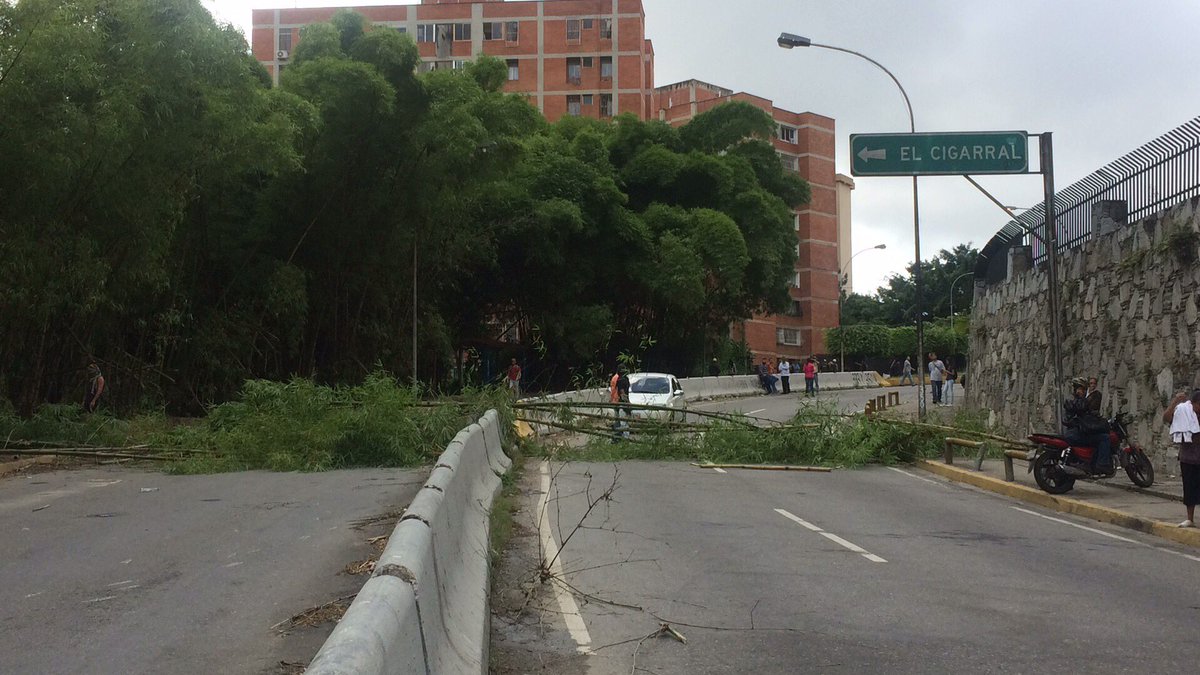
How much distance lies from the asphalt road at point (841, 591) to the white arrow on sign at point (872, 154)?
711 centimetres

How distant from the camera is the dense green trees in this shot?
59.9 ft

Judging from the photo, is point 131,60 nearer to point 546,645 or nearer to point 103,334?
point 103,334

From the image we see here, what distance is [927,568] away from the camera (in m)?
9.82

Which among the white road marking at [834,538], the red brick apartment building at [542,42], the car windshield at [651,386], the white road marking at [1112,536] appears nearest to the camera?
the white road marking at [834,538]

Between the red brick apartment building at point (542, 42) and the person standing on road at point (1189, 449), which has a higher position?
the red brick apartment building at point (542, 42)

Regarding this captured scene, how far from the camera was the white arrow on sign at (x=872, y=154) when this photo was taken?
1958 centimetres

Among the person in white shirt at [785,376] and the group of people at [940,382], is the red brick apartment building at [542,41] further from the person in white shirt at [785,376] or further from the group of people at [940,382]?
the group of people at [940,382]

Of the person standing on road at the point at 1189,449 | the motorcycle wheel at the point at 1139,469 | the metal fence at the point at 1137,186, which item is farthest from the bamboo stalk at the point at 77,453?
the metal fence at the point at 1137,186

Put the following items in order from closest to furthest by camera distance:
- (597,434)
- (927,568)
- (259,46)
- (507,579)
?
(507,579)
(927,568)
(597,434)
(259,46)

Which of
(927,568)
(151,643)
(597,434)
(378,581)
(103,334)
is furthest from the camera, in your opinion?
(103,334)

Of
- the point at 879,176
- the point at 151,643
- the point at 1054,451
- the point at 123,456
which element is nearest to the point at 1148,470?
the point at 1054,451

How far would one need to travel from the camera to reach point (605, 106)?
75000 millimetres

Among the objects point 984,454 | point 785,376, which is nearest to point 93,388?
point 984,454

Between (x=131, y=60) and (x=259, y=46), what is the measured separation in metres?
62.6
